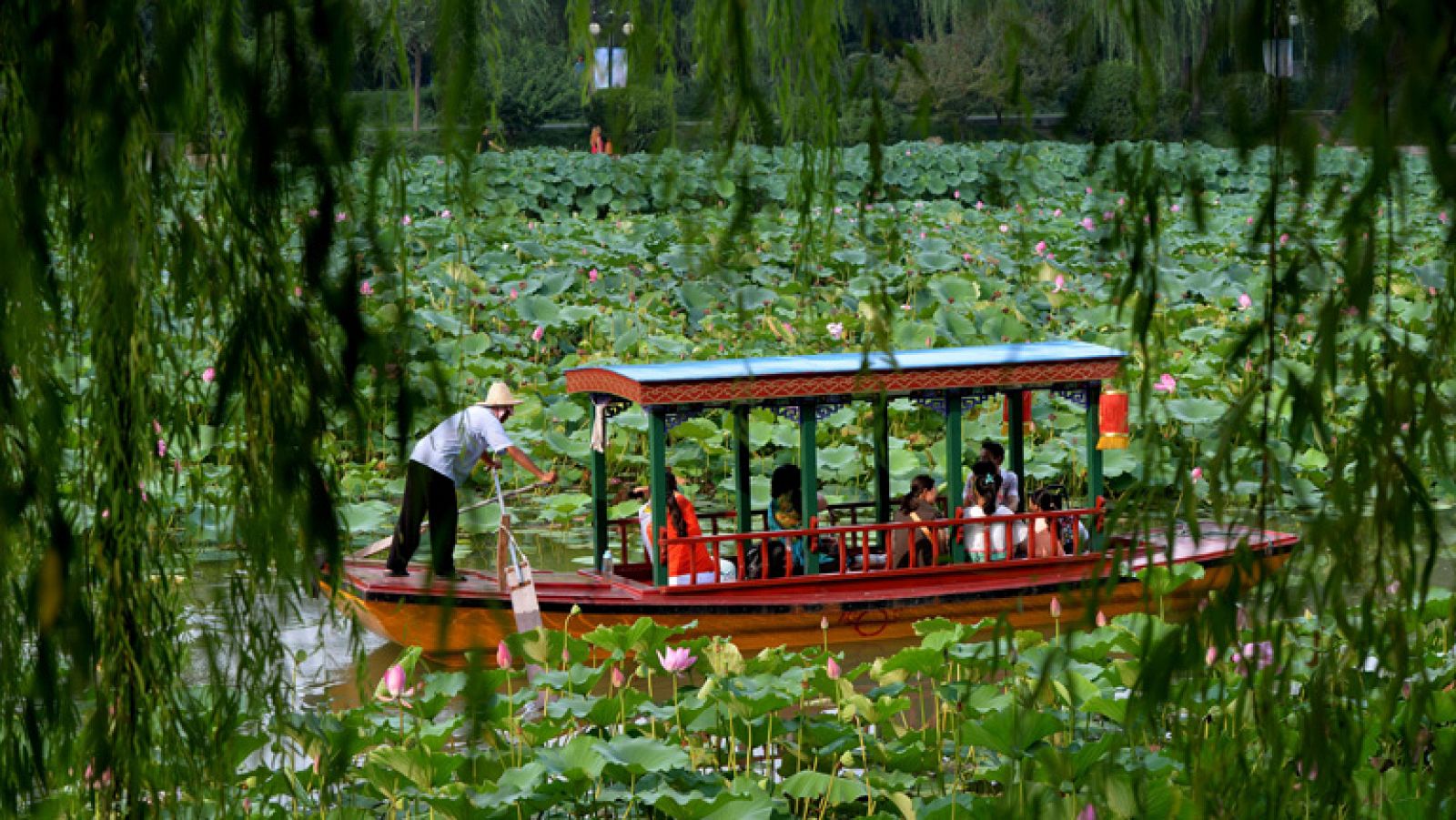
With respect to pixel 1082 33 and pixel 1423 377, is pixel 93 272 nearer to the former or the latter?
pixel 1082 33

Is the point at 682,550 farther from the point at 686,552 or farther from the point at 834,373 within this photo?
the point at 834,373

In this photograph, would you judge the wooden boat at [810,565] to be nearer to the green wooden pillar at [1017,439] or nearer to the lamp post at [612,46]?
the green wooden pillar at [1017,439]

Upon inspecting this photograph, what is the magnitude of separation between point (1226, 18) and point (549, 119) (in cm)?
2569

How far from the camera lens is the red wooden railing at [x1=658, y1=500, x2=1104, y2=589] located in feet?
17.3

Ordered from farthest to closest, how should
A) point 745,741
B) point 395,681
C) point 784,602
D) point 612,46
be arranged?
A: point 784,602, point 745,741, point 395,681, point 612,46

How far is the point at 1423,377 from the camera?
3.82 feet

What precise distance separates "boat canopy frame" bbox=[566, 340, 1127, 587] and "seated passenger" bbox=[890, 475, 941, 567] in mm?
85

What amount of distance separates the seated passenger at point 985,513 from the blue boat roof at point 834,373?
318 millimetres

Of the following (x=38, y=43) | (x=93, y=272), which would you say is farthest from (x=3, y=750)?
(x=38, y=43)

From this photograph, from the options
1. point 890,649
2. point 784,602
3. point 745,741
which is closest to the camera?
point 745,741

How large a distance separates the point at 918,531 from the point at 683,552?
816 millimetres

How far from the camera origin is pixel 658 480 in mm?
5211

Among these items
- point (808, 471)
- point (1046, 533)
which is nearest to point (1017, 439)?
point (1046, 533)

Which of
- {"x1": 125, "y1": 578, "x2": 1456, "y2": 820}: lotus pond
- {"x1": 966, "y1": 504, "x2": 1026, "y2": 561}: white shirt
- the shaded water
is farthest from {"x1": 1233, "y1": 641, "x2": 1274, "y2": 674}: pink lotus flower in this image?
{"x1": 966, "y1": 504, "x2": 1026, "y2": 561}: white shirt
